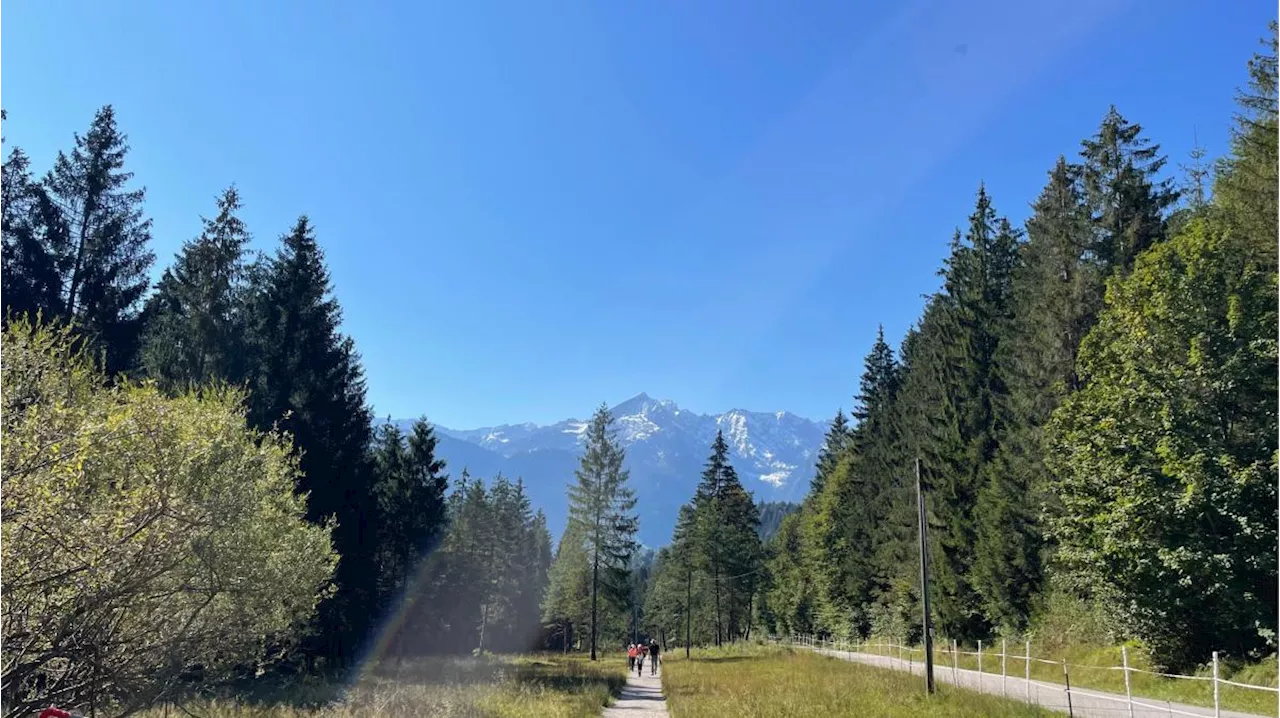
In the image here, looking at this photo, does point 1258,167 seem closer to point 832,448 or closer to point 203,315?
point 203,315


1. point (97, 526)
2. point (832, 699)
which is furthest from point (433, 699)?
point (97, 526)

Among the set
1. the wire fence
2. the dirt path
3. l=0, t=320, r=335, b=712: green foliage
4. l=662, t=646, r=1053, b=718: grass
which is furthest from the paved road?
l=0, t=320, r=335, b=712: green foliage

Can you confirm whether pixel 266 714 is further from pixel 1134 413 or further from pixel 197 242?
pixel 1134 413

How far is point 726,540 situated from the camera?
231ft

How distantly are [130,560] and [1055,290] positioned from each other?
29429 millimetres

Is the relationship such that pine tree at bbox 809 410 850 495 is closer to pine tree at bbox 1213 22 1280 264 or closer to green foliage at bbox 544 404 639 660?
green foliage at bbox 544 404 639 660

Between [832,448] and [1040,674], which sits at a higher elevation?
[832,448]

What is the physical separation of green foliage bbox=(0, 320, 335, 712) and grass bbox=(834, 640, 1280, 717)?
1809cm

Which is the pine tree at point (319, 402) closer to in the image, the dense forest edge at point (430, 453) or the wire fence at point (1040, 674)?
the dense forest edge at point (430, 453)

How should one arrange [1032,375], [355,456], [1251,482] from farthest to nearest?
1. [355,456]
2. [1032,375]
3. [1251,482]

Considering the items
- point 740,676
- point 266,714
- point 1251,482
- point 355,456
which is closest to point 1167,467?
point 1251,482

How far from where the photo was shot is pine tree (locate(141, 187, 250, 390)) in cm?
2648

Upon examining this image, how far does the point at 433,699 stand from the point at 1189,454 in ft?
66.4

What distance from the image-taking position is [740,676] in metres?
29.1
